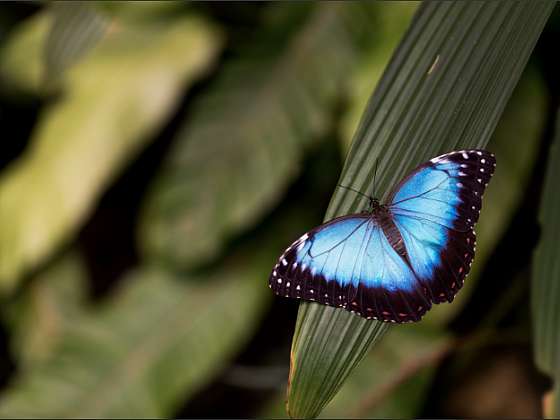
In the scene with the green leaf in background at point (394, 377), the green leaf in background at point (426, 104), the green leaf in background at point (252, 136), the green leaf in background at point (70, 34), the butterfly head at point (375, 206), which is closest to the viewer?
the green leaf in background at point (426, 104)

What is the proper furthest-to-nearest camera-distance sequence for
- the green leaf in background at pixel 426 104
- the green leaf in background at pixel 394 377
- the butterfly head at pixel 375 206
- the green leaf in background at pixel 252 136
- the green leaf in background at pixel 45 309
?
the green leaf in background at pixel 45 309 → the green leaf in background at pixel 252 136 → the green leaf in background at pixel 394 377 → the butterfly head at pixel 375 206 → the green leaf in background at pixel 426 104

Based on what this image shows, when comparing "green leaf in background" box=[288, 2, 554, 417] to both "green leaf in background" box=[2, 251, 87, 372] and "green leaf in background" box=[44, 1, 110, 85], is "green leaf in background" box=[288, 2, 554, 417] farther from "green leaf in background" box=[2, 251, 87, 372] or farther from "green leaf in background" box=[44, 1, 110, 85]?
"green leaf in background" box=[2, 251, 87, 372]

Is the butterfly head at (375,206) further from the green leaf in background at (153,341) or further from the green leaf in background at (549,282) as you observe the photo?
the green leaf in background at (153,341)

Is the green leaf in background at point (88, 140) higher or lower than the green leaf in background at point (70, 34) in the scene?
lower

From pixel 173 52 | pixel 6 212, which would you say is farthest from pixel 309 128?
pixel 6 212

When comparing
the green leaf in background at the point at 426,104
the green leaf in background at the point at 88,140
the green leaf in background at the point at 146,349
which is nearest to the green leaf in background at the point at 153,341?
the green leaf in background at the point at 146,349

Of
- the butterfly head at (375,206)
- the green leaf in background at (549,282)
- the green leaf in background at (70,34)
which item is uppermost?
the green leaf in background at (70,34)

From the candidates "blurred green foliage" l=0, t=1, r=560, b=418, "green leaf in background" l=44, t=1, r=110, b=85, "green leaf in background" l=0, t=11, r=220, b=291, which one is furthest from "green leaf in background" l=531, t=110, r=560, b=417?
"green leaf in background" l=0, t=11, r=220, b=291

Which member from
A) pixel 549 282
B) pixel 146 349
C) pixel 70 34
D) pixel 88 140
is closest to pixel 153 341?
pixel 146 349
